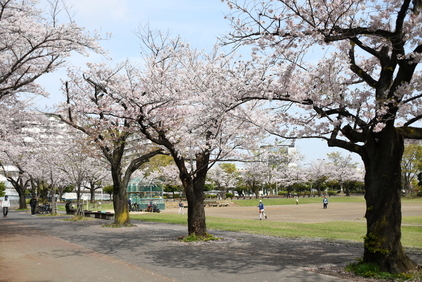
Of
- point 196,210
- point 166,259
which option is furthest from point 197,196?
point 166,259

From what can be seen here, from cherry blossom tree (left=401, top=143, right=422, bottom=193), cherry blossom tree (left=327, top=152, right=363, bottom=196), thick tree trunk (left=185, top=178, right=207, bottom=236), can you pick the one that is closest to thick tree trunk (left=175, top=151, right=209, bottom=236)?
thick tree trunk (left=185, top=178, right=207, bottom=236)

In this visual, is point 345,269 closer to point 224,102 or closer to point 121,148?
point 224,102

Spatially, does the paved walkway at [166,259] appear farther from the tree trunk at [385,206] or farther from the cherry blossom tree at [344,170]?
the cherry blossom tree at [344,170]

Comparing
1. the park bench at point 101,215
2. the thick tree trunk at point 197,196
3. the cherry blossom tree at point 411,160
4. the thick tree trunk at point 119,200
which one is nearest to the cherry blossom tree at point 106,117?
the thick tree trunk at point 119,200

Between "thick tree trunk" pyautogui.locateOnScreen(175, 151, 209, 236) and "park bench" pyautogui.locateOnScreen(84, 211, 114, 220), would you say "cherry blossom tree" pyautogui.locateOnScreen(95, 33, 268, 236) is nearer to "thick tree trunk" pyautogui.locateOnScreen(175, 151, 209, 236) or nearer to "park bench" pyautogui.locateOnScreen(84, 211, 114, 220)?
"thick tree trunk" pyautogui.locateOnScreen(175, 151, 209, 236)

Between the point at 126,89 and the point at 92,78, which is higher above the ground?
the point at 92,78

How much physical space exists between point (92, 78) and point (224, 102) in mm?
10858

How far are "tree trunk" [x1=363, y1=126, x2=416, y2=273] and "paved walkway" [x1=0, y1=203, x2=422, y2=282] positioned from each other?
48.0 inches

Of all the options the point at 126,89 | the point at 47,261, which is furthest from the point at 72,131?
the point at 47,261

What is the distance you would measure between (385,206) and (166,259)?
17.1 feet

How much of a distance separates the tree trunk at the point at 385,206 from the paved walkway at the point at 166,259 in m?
1.22

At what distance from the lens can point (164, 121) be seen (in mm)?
14906

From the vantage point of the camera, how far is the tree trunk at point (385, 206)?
7.99 meters

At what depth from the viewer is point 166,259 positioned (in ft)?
32.7
